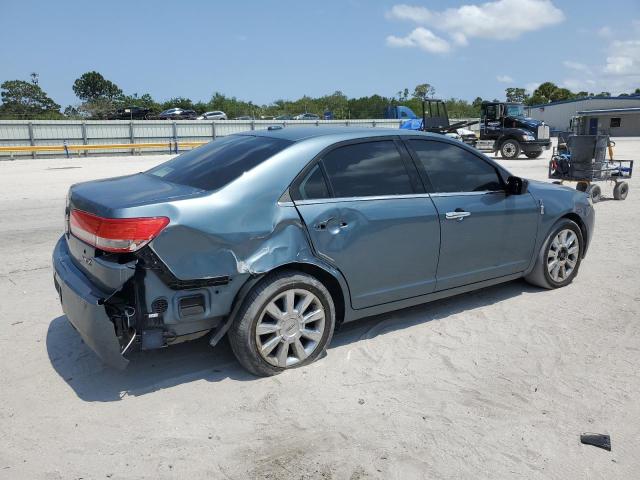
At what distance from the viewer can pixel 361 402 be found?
3246mm

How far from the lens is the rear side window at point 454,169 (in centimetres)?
427

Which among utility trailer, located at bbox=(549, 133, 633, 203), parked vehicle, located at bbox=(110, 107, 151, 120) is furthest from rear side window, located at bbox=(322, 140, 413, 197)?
parked vehicle, located at bbox=(110, 107, 151, 120)

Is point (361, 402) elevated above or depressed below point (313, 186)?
below

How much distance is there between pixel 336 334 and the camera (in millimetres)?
4254

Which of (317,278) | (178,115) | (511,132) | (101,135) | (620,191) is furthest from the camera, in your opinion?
(178,115)

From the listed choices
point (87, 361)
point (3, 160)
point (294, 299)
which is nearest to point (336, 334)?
point (294, 299)

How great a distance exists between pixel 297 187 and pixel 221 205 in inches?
22.1

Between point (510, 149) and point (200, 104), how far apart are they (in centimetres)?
5437

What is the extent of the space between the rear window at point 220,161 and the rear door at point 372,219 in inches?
14.2

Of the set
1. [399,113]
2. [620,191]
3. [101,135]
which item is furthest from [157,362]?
[399,113]

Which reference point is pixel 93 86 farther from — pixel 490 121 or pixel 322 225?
pixel 322 225

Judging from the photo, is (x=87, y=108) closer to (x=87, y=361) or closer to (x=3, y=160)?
(x=3, y=160)

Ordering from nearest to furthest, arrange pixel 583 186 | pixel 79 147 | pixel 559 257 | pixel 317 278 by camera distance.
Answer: pixel 317 278
pixel 559 257
pixel 583 186
pixel 79 147

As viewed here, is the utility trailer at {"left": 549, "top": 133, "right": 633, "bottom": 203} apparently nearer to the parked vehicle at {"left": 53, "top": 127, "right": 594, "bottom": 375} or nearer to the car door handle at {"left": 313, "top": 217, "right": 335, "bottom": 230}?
the parked vehicle at {"left": 53, "top": 127, "right": 594, "bottom": 375}
